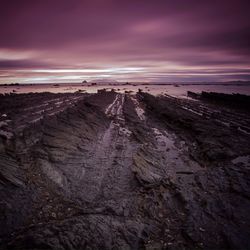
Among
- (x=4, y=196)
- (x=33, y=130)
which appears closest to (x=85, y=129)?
(x=33, y=130)

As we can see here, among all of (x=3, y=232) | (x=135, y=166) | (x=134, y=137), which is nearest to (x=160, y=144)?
(x=134, y=137)

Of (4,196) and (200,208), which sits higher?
(4,196)

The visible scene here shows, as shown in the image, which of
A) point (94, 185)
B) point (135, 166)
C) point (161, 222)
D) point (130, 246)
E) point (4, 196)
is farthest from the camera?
point (135, 166)

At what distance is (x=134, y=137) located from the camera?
15359 millimetres

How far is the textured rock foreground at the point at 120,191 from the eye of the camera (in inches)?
220

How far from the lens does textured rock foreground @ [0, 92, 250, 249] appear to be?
5594 mm

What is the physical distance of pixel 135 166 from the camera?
9.91 m

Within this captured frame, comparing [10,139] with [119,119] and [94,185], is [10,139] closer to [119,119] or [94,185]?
[94,185]

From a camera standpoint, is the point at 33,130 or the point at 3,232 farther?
the point at 33,130

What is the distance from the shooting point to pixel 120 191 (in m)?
8.00

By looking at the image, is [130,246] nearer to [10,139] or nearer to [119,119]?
[10,139]

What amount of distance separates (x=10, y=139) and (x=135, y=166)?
277 inches

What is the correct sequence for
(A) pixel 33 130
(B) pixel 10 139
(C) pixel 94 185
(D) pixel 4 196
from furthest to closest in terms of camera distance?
(A) pixel 33 130 → (B) pixel 10 139 → (C) pixel 94 185 → (D) pixel 4 196

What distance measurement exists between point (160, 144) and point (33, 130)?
7.82 metres
